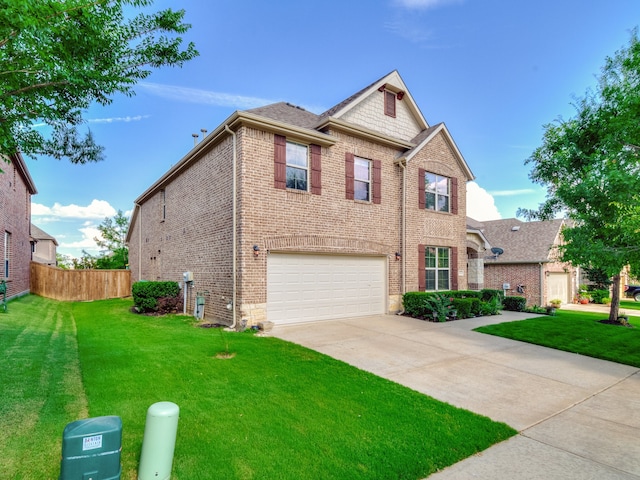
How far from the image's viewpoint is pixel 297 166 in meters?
10.5

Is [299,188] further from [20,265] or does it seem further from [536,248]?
[536,248]

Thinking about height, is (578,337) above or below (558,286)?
below

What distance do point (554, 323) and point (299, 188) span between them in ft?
31.8

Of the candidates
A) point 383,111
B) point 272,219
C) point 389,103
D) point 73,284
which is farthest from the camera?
point 73,284

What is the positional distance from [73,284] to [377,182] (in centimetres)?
1540

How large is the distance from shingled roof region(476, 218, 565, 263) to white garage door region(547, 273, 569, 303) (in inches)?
80.3

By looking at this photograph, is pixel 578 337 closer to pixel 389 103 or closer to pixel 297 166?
pixel 297 166

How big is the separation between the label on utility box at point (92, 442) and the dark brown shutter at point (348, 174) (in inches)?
378

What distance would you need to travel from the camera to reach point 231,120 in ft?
31.0

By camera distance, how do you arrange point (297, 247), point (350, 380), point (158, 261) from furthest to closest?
1. point (158, 261)
2. point (297, 247)
3. point (350, 380)

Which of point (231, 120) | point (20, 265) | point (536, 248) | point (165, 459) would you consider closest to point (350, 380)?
point (165, 459)

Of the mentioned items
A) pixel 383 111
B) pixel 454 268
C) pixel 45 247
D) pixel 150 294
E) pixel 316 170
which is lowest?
pixel 150 294

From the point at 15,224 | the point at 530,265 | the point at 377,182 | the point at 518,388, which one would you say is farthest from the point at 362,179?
the point at 530,265

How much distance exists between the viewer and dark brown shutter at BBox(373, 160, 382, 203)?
12.1 meters
